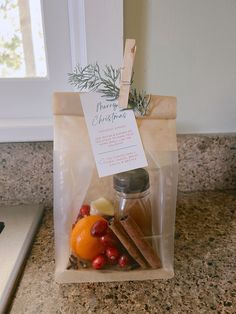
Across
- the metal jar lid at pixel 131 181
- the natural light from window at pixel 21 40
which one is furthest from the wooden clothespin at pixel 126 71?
the natural light from window at pixel 21 40

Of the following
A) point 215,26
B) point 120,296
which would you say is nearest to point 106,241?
point 120,296

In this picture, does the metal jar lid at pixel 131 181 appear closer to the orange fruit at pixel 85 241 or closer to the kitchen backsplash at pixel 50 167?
the orange fruit at pixel 85 241

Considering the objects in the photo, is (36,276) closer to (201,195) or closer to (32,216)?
(32,216)

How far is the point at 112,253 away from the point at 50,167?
12.3 inches

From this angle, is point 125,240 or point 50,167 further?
point 50,167

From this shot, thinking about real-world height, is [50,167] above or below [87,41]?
below

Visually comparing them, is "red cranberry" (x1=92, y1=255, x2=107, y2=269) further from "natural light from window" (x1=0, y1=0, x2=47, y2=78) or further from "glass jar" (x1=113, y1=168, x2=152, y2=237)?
"natural light from window" (x1=0, y1=0, x2=47, y2=78)

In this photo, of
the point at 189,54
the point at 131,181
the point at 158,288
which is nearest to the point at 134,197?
the point at 131,181

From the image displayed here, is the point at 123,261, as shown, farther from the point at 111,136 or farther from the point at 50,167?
the point at 50,167

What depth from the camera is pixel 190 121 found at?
2.44 feet

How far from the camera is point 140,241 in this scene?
0.47 m

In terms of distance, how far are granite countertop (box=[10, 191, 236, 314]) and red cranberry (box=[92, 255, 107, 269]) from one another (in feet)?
0.10

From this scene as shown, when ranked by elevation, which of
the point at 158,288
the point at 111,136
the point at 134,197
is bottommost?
the point at 158,288

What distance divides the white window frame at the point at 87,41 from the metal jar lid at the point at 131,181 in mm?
261
